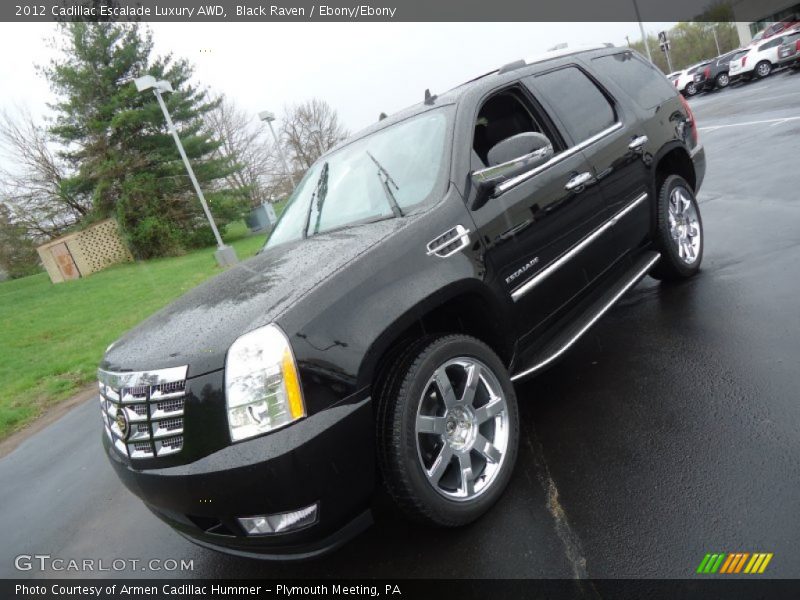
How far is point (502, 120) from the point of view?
11.3 ft

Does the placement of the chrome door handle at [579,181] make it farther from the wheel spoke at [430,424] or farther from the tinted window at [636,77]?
the wheel spoke at [430,424]

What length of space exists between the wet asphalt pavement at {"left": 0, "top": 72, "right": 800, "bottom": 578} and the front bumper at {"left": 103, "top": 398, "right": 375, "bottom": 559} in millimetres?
451

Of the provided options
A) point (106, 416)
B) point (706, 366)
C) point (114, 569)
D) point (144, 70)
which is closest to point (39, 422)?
point (114, 569)


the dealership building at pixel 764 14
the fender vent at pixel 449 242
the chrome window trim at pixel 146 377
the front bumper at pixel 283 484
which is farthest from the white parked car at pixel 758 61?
the chrome window trim at pixel 146 377

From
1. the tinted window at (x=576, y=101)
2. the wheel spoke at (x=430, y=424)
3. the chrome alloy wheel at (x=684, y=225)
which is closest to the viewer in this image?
the wheel spoke at (x=430, y=424)

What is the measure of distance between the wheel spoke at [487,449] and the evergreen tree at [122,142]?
86.0ft

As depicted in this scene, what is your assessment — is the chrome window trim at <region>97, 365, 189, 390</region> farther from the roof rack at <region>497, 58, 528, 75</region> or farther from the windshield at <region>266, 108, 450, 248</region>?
the roof rack at <region>497, 58, 528, 75</region>

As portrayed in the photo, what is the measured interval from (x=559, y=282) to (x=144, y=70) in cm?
3043

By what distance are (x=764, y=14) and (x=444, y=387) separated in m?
60.9

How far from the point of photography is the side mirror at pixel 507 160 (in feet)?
9.04

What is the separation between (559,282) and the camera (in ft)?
10.5

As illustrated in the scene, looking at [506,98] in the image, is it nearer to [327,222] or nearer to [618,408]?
[327,222]

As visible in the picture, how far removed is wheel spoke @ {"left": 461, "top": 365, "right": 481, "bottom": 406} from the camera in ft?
8.32

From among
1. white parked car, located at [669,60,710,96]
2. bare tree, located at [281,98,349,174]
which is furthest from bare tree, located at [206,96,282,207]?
white parked car, located at [669,60,710,96]
